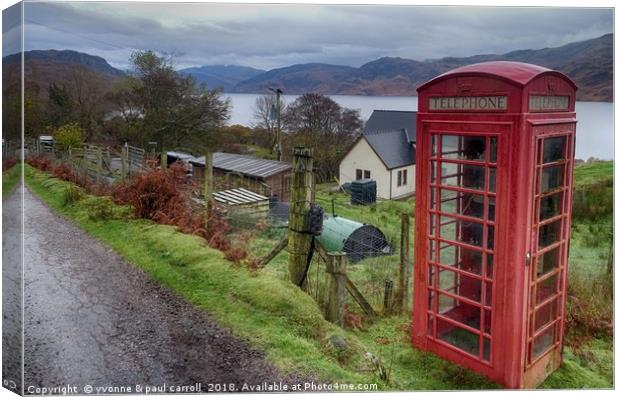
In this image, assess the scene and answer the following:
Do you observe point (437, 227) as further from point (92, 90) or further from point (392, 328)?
point (92, 90)

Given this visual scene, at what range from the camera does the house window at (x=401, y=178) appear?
490 cm

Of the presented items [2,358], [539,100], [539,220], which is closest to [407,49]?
[539,100]

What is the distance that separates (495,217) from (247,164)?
204cm

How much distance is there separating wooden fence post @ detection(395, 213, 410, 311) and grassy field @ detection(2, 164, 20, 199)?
3.07 metres

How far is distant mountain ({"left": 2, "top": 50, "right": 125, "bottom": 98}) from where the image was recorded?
481 cm

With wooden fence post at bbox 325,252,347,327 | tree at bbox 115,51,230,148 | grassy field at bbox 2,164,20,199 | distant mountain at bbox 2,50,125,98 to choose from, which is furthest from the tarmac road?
tree at bbox 115,51,230,148

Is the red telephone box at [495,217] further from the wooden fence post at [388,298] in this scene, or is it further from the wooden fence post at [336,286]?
the wooden fence post at [336,286]

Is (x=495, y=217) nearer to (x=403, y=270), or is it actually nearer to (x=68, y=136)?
(x=403, y=270)

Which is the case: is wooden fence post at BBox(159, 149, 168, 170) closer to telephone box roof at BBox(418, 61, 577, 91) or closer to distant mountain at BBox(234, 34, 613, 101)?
distant mountain at BBox(234, 34, 613, 101)

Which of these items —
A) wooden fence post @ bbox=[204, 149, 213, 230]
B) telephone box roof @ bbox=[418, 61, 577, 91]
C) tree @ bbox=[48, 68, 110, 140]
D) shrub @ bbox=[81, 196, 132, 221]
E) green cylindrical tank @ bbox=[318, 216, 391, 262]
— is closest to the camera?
telephone box roof @ bbox=[418, 61, 577, 91]

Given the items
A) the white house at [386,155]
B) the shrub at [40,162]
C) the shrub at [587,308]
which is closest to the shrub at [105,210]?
the shrub at [40,162]

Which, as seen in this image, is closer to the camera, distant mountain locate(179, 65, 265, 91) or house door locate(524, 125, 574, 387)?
house door locate(524, 125, 574, 387)

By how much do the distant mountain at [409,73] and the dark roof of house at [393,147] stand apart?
34 centimetres

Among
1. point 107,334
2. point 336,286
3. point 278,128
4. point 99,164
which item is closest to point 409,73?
point 278,128
